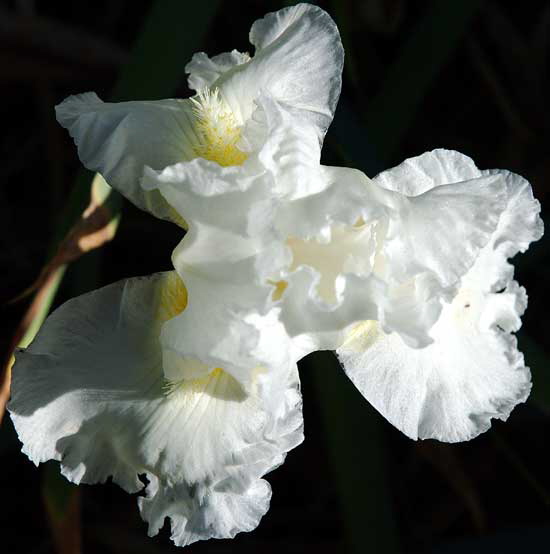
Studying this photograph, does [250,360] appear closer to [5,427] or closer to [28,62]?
[5,427]

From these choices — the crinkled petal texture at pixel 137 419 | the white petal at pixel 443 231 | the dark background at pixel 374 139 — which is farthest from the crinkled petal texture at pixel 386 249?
the dark background at pixel 374 139

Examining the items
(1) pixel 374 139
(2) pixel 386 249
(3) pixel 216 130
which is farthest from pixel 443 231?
(1) pixel 374 139

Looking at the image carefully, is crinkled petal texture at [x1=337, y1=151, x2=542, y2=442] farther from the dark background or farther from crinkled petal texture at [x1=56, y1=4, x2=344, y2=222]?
the dark background

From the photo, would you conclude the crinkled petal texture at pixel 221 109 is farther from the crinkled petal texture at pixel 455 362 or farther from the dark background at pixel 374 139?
the dark background at pixel 374 139

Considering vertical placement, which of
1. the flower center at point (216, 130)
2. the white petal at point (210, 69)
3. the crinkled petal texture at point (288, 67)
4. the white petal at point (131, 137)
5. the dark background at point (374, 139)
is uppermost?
the crinkled petal texture at point (288, 67)

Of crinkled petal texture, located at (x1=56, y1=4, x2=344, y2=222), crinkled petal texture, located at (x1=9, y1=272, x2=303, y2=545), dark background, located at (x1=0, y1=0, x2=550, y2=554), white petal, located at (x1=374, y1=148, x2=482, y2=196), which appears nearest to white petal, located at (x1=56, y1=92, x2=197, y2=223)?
crinkled petal texture, located at (x1=56, y1=4, x2=344, y2=222)

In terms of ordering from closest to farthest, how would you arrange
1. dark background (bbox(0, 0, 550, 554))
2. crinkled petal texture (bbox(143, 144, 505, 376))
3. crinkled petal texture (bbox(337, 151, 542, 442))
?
crinkled petal texture (bbox(143, 144, 505, 376)) → crinkled petal texture (bbox(337, 151, 542, 442)) → dark background (bbox(0, 0, 550, 554))

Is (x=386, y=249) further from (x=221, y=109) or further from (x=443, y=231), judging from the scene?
(x=221, y=109)
